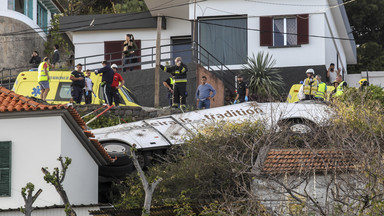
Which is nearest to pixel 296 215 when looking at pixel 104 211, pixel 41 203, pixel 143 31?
pixel 104 211

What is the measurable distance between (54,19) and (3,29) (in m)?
4.15

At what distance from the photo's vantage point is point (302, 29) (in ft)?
124

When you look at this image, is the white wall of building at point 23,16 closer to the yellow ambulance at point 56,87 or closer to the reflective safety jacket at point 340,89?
the yellow ambulance at point 56,87

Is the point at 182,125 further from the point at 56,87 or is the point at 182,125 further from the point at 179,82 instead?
the point at 56,87

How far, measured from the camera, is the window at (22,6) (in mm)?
50031

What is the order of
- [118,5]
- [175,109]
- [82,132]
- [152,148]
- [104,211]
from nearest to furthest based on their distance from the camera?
[104,211], [82,132], [152,148], [175,109], [118,5]

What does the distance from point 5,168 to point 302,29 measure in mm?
17649

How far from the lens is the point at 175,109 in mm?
30219

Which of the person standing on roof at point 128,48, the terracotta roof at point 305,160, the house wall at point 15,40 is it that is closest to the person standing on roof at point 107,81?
the person standing on roof at point 128,48

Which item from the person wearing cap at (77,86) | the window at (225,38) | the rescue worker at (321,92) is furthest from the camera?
the window at (225,38)

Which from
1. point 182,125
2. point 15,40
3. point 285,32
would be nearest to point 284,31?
point 285,32

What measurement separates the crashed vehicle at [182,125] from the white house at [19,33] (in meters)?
22.0

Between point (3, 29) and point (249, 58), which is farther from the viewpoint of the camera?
point (3, 29)

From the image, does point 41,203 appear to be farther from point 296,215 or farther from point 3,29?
point 3,29
